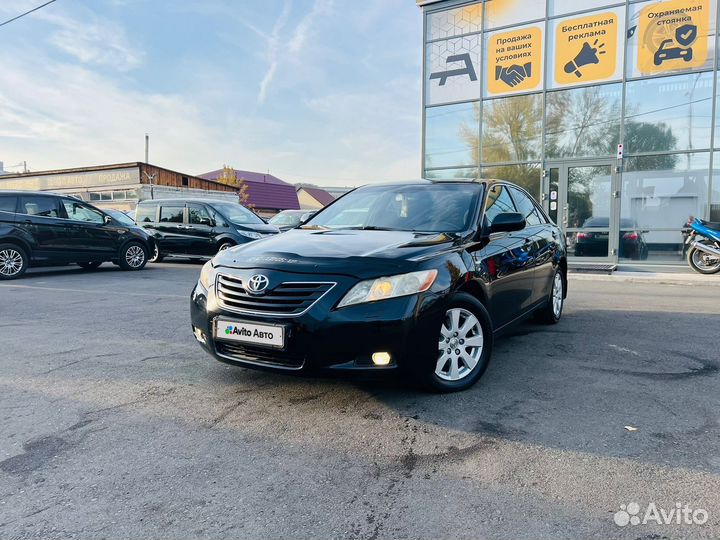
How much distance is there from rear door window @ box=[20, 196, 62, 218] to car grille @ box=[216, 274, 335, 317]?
29.5ft

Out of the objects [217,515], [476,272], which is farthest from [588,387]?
[217,515]

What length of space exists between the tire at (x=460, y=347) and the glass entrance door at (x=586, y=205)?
35.9 ft

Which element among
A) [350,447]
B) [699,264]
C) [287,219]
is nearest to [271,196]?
[287,219]

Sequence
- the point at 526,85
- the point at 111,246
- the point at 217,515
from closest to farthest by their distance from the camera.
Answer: the point at 217,515
the point at 111,246
the point at 526,85

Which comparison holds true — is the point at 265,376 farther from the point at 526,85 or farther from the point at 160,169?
the point at 160,169

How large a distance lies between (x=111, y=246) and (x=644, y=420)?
11061 mm

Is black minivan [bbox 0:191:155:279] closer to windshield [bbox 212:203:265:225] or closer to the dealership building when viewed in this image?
windshield [bbox 212:203:265:225]

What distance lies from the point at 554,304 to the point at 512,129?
986 cm

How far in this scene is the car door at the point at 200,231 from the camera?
13070 mm

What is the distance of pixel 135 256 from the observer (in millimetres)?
11875

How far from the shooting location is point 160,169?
29734mm

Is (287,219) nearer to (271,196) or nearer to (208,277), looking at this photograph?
(208,277)

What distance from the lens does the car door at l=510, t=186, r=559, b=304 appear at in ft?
16.5

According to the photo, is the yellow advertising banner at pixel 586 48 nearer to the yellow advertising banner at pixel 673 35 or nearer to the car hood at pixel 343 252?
the yellow advertising banner at pixel 673 35
